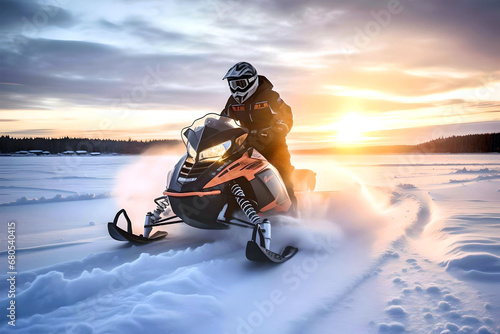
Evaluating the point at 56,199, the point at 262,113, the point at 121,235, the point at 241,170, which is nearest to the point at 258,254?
the point at 241,170

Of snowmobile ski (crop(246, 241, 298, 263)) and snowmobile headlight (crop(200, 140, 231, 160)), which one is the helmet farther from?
snowmobile ski (crop(246, 241, 298, 263))

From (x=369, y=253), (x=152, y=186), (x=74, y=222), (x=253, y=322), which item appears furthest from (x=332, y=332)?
(x=152, y=186)

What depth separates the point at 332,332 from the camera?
251cm

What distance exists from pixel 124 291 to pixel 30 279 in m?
1.08

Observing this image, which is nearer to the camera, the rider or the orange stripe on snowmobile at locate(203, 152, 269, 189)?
the orange stripe on snowmobile at locate(203, 152, 269, 189)

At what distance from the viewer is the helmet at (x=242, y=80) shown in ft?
17.2

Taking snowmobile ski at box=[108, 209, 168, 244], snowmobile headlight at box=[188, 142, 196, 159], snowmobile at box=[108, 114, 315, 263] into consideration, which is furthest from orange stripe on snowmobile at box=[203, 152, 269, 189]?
snowmobile ski at box=[108, 209, 168, 244]

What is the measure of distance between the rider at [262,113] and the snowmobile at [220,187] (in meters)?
0.77

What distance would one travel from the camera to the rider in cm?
531

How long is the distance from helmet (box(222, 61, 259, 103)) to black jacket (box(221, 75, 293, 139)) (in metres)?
0.12

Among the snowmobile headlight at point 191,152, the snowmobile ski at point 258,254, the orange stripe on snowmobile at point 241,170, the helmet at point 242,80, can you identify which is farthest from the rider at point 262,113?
the snowmobile ski at point 258,254

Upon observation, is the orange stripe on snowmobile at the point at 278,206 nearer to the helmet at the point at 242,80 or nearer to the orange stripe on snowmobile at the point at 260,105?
the orange stripe on snowmobile at the point at 260,105

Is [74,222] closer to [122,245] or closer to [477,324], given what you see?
[122,245]

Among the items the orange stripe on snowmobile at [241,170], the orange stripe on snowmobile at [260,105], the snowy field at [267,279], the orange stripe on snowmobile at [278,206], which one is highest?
the orange stripe on snowmobile at [260,105]
